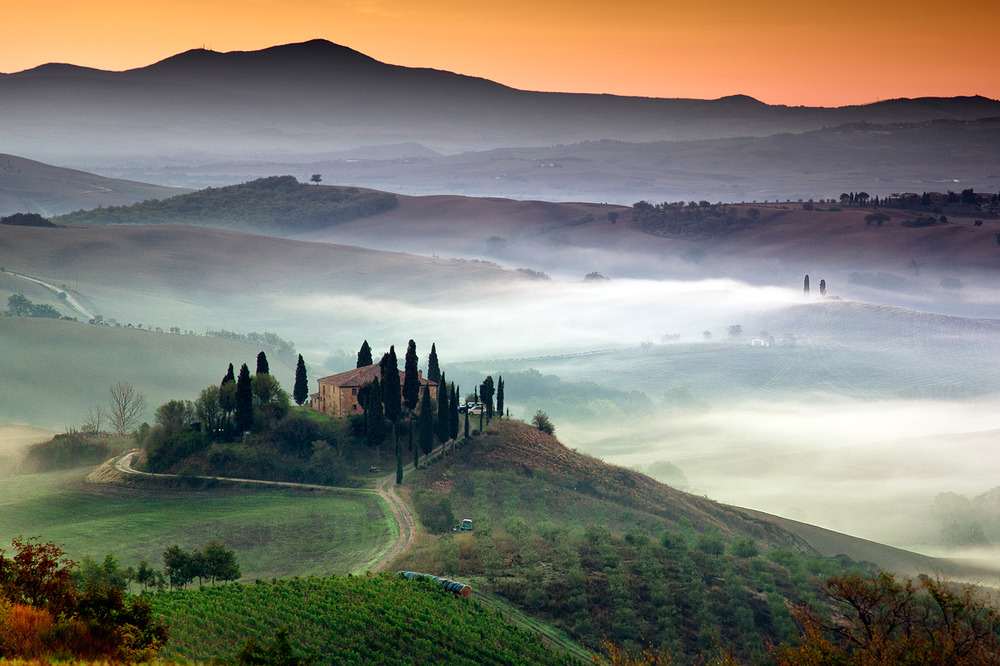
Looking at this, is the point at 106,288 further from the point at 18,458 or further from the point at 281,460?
the point at 281,460

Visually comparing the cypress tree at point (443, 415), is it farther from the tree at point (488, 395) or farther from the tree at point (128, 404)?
the tree at point (128, 404)

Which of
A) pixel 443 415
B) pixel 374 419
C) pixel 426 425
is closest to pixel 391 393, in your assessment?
pixel 374 419

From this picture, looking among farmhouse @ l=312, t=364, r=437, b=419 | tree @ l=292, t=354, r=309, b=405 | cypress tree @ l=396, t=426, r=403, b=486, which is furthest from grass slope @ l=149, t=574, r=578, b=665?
tree @ l=292, t=354, r=309, b=405

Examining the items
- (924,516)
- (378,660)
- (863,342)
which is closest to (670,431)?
(924,516)

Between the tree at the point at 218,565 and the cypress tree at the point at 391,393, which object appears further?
the cypress tree at the point at 391,393

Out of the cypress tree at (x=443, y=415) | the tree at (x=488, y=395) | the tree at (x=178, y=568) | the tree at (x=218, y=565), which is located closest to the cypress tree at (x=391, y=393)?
the cypress tree at (x=443, y=415)

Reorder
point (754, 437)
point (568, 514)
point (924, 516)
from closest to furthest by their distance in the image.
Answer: point (568, 514) → point (924, 516) → point (754, 437)

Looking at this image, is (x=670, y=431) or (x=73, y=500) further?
(x=670, y=431)
